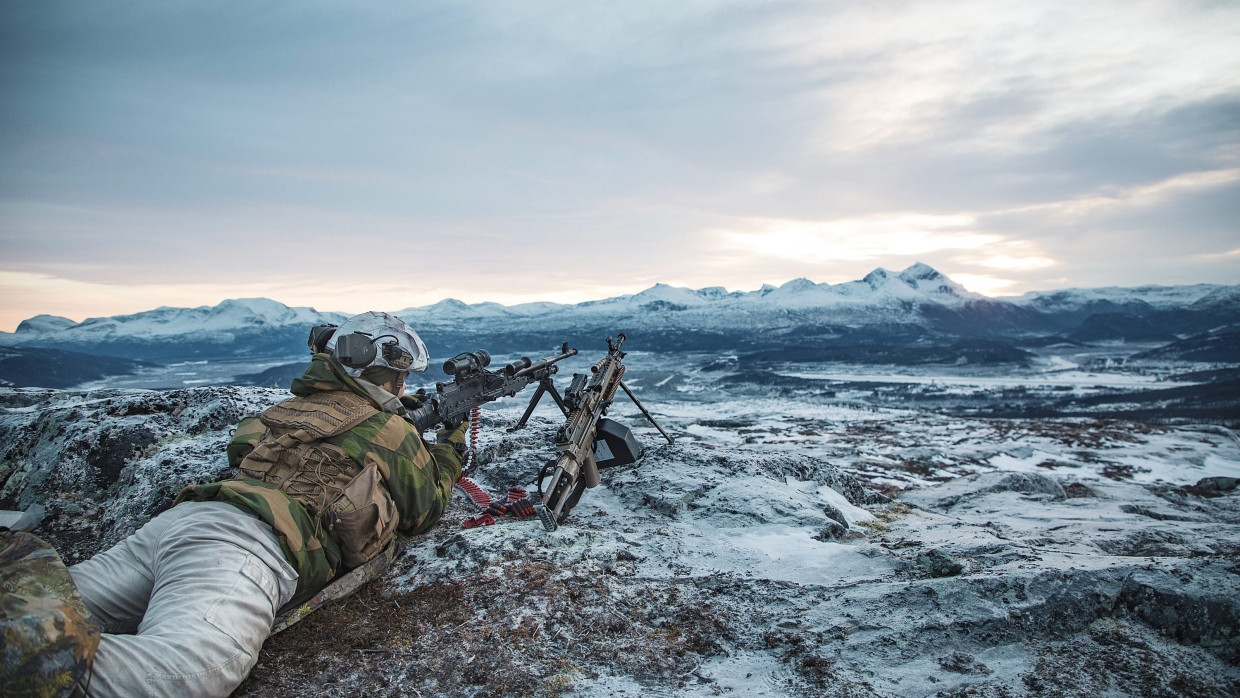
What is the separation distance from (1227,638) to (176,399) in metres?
12.3

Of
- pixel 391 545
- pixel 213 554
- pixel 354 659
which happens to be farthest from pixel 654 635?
pixel 213 554

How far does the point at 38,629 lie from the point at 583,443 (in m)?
4.65

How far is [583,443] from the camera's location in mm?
6598

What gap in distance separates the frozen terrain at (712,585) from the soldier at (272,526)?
0.54 meters

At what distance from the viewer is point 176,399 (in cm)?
909

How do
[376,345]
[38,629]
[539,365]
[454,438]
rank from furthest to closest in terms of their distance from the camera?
[539,365] → [454,438] → [376,345] → [38,629]

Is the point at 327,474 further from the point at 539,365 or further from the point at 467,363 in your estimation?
the point at 539,365

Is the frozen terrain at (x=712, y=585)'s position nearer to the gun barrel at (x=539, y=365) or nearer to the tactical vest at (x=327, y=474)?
the tactical vest at (x=327, y=474)

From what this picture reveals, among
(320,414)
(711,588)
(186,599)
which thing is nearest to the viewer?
(186,599)

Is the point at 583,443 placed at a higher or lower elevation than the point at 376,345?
lower

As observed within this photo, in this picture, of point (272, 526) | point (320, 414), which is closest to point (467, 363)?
point (320, 414)

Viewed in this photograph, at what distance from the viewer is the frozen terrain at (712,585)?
3459mm

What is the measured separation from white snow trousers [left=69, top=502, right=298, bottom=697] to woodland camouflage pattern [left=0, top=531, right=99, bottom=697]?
12 centimetres

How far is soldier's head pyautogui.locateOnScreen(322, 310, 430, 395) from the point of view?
16.0 feet
